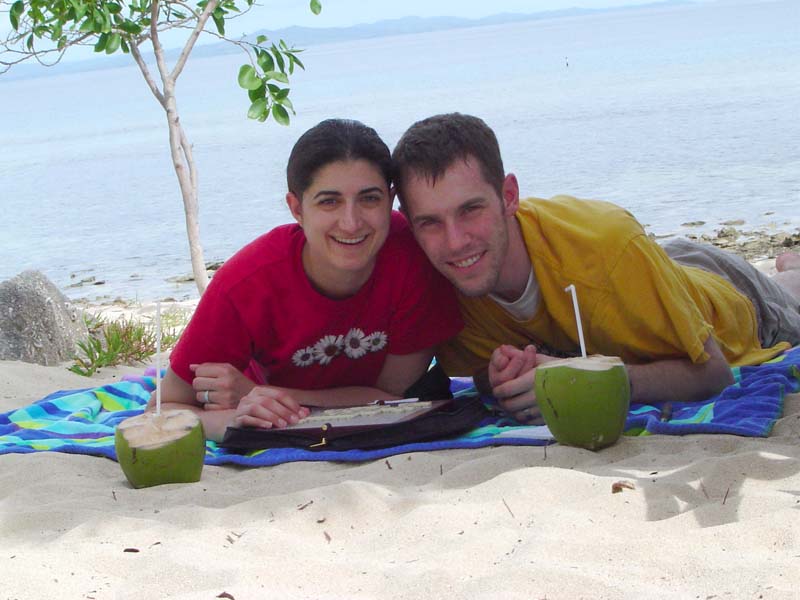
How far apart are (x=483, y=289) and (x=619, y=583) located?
1.68m

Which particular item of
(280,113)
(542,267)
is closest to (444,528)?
(542,267)

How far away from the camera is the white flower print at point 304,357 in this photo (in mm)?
3881

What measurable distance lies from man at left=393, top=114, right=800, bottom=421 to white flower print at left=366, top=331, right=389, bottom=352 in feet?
1.20

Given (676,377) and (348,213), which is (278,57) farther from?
(676,377)

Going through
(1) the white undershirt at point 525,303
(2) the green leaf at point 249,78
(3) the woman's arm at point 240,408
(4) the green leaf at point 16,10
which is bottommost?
(3) the woman's arm at point 240,408

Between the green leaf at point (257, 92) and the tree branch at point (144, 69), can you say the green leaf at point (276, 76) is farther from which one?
the tree branch at point (144, 69)

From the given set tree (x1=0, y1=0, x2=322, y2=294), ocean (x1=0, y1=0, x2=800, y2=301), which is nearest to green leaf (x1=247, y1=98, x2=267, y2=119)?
tree (x1=0, y1=0, x2=322, y2=294)

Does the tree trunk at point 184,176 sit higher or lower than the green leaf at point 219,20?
lower

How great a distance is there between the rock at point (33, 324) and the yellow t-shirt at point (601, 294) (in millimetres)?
3384

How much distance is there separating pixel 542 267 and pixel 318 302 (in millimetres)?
832

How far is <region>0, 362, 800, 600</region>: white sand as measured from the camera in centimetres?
209

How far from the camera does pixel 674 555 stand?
2.16m

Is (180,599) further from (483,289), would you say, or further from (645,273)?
(645,273)

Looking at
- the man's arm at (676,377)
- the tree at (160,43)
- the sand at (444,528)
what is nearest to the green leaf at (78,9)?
the tree at (160,43)
